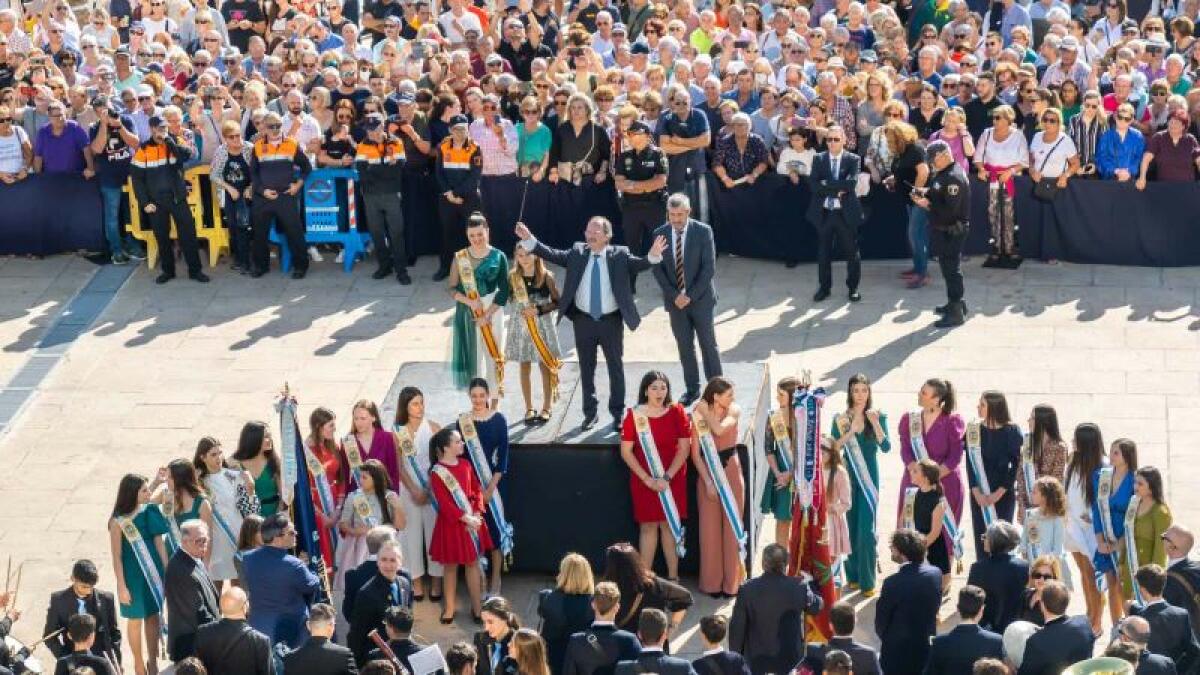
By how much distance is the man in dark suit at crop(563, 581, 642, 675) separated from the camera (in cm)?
1279

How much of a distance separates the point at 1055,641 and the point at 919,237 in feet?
31.4

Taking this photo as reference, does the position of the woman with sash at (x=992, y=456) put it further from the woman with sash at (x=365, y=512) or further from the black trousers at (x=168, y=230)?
the black trousers at (x=168, y=230)

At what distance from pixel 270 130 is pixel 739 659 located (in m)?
11.2

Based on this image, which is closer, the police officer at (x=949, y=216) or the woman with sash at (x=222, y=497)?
the woman with sash at (x=222, y=497)

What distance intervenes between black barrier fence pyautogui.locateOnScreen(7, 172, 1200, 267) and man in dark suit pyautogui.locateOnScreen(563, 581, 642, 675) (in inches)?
392

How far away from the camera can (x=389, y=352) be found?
68.9 ft

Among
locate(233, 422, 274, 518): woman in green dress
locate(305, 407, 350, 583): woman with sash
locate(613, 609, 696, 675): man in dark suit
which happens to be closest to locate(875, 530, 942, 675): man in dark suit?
locate(613, 609, 696, 675): man in dark suit

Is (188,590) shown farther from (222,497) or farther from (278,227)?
(278,227)

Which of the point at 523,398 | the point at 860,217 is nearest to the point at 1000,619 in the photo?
the point at 523,398

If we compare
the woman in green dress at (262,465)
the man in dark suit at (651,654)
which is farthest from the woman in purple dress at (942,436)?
the woman in green dress at (262,465)

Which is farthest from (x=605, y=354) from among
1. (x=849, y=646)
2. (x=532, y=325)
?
(x=849, y=646)

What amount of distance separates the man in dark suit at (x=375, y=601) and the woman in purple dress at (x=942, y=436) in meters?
3.72

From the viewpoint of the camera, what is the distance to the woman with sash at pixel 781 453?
1571cm

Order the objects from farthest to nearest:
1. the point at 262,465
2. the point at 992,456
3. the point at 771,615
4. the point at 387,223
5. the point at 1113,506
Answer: the point at 387,223, the point at 992,456, the point at 262,465, the point at 1113,506, the point at 771,615
